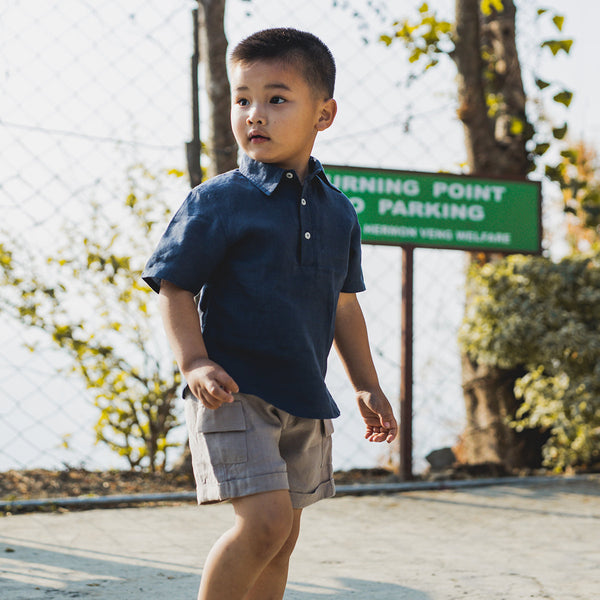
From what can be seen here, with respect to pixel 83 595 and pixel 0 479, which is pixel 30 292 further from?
pixel 83 595

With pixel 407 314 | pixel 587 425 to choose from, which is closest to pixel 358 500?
pixel 407 314

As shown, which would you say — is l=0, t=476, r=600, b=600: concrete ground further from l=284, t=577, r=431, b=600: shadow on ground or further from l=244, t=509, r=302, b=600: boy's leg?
l=244, t=509, r=302, b=600: boy's leg

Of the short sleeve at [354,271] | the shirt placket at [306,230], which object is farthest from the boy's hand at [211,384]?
the short sleeve at [354,271]

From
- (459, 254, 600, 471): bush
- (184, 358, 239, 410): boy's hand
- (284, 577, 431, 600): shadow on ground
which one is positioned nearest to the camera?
(184, 358, 239, 410): boy's hand

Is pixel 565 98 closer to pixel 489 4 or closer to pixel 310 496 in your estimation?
pixel 489 4

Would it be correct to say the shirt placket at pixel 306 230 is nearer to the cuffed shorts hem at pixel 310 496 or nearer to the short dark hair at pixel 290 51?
the short dark hair at pixel 290 51

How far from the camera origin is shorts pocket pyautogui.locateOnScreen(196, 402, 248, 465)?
1.69m

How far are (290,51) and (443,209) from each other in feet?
10.4

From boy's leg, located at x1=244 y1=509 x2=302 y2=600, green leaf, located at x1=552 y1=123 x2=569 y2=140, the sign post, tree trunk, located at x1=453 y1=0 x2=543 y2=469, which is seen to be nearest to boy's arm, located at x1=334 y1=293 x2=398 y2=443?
boy's leg, located at x1=244 y1=509 x2=302 y2=600

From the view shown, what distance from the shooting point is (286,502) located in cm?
170

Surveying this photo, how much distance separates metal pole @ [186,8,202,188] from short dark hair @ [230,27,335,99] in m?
2.59

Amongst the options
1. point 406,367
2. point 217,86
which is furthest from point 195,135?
point 406,367

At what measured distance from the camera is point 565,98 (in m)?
5.50

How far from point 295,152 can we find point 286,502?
30.1 inches
